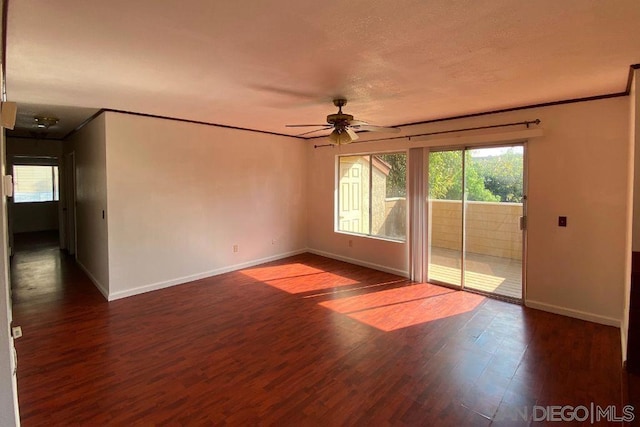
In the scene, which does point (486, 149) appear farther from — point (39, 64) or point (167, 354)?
point (39, 64)

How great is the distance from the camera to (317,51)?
2.29m

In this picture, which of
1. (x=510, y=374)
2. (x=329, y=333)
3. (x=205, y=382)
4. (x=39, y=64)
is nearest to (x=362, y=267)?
(x=329, y=333)

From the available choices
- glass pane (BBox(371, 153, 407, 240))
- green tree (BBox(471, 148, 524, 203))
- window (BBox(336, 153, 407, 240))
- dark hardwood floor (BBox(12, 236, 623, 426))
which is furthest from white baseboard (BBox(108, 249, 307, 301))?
green tree (BBox(471, 148, 524, 203))

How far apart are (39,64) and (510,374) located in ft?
14.8

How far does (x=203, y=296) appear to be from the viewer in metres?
4.41

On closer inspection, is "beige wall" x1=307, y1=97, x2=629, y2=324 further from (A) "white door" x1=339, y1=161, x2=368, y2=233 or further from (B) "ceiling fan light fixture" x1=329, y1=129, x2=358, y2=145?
(A) "white door" x1=339, y1=161, x2=368, y2=233

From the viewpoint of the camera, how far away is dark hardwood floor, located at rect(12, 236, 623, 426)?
223 cm

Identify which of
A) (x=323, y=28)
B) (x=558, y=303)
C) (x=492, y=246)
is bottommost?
(x=558, y=303)

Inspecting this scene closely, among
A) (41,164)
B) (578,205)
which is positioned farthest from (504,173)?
(41,164)

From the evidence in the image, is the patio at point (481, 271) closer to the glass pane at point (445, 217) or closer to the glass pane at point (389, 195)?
the glass pane at point (445, 217)

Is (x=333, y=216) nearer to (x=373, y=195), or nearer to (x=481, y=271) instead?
(x=373, y=195)

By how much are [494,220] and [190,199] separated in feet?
14.6

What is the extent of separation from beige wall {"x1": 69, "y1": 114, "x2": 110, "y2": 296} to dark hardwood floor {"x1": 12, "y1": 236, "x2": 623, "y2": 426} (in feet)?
1.66

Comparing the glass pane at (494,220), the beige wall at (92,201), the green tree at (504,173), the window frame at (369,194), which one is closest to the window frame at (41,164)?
the beige wall at (92,201)
